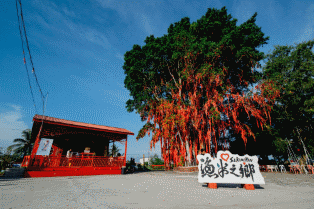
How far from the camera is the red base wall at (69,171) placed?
29.9ft

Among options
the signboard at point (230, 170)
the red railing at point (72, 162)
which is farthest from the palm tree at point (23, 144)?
the signboard at point (230, 170)

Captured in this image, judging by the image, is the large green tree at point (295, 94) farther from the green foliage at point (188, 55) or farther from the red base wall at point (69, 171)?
the red base wall at point (69, 171)

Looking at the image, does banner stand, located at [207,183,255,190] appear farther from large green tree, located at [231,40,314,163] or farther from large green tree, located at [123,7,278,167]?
large green tree, located at [231,40,314,163]

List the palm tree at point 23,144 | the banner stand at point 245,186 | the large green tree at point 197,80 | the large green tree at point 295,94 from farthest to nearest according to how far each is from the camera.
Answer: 1. the palm tree at point 23,144
2. the large green tree at point 295,94
3. the large green tree at point 197,80
4. the banner stand at point 245,186

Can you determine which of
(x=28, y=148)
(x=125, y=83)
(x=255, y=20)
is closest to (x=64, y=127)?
(x=125, y=83)

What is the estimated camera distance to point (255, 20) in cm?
1496

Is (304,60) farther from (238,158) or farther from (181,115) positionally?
(238,158)

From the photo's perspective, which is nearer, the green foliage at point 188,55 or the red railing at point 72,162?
the red railing at point 72,162

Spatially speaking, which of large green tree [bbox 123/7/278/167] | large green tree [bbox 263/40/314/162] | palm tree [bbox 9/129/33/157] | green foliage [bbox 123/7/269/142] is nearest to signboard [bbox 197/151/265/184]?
large green tree [bbox 123/7/278/167]

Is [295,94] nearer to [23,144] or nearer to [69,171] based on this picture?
[69,171]

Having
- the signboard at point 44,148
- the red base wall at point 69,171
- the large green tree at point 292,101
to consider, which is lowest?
the red base wall at point 69,171

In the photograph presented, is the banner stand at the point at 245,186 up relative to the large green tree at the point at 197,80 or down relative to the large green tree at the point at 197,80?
down

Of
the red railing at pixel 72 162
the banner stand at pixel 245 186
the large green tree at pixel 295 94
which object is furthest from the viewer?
the large green tree at pixel 295 94

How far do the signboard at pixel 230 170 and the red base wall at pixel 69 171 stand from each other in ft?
29.8
